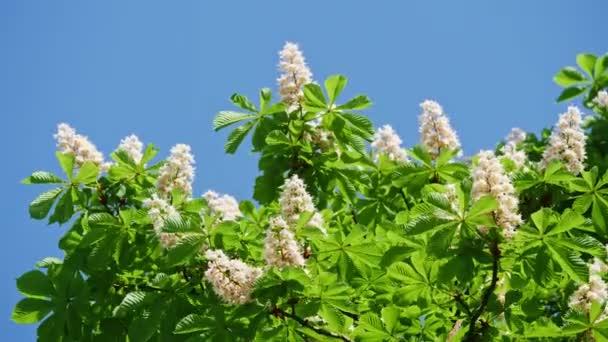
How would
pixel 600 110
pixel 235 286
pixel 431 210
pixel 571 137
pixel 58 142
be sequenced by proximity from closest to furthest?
pixel 431 210 → pixel 235 286 → pixel 571 137 → pixel 58 142 → pixel 600 110

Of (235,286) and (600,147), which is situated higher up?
(600,147)

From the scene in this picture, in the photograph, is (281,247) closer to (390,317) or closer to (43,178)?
(390,317)

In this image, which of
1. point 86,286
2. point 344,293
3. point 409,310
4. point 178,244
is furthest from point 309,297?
point 86,286

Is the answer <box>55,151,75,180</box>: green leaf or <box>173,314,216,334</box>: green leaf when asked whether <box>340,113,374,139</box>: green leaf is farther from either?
Result: <box>55,151,75,180</box>: green leaf

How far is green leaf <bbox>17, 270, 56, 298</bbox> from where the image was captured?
18.6 feet

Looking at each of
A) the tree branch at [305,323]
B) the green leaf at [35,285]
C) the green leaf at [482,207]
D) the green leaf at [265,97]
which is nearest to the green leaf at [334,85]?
the green leaf at [265,97]

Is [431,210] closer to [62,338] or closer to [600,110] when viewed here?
[62,338]

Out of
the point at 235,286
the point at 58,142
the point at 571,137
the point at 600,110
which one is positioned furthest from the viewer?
the point at 600,110

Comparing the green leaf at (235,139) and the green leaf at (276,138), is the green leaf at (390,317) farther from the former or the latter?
the green leaf at (235,139)

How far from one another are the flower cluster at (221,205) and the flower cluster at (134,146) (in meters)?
0.89

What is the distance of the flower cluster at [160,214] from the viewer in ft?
16.3

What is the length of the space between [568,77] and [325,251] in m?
5.02

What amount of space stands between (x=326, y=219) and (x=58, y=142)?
7.04 ft

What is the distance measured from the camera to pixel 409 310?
5.63 m
